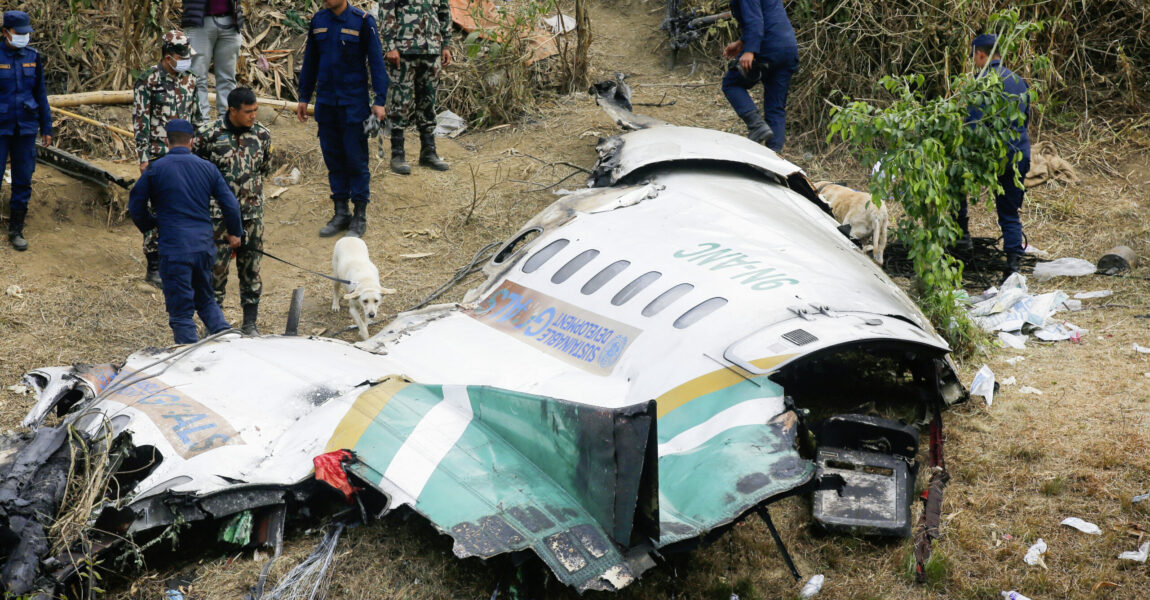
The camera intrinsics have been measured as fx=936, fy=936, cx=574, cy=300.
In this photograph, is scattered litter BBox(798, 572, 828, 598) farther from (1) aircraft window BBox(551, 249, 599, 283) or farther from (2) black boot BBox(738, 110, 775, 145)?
(2) black boot BBox(738, 110, 775, 145)

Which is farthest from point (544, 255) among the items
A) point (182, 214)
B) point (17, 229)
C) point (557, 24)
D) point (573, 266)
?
point (557, 24)

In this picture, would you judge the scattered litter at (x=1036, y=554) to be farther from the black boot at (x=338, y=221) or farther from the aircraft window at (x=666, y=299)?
the black boot at (x=338, y=221)

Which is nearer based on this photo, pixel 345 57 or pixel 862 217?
pixel 862 217

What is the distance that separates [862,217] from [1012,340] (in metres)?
1.98

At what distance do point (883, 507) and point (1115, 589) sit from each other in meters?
1.13

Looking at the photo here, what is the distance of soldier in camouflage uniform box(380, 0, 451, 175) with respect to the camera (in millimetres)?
10094

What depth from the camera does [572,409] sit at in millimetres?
4336

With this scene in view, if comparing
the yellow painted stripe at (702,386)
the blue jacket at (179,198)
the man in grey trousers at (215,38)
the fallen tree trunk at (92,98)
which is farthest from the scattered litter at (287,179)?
the yellow painted stripe at (702,386)

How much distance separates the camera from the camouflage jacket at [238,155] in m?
7.34

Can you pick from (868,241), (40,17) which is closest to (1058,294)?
(868,241)

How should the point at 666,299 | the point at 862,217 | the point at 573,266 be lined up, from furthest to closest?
the point at 862,217 → the point at 573,266 → the point at 666,299

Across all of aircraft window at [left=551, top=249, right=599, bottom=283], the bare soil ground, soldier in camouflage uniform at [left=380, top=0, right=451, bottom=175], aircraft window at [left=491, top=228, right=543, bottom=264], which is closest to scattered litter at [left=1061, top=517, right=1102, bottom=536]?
the bare soil ground

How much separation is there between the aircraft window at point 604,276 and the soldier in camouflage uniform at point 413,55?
5027mm

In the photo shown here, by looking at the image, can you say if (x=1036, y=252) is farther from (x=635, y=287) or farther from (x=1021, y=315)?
(x=635, y=287)
